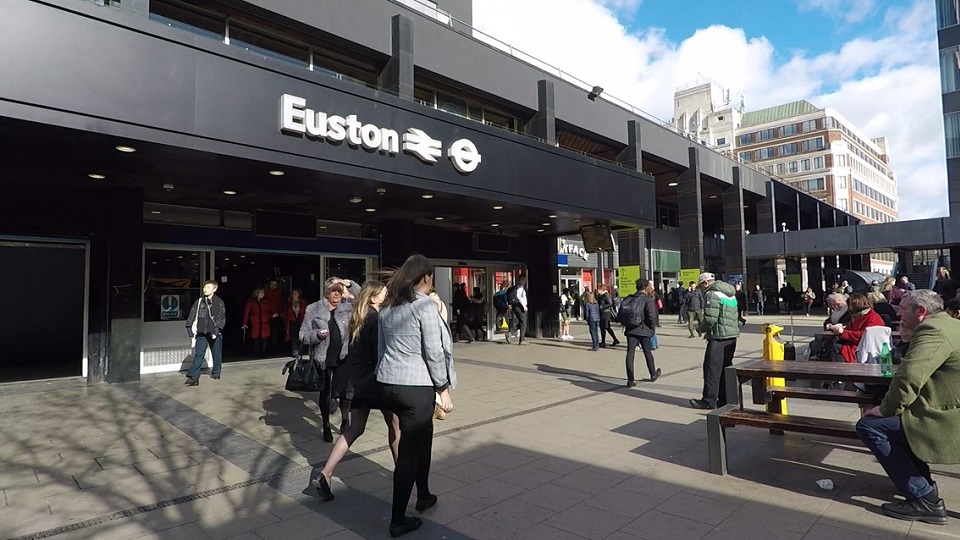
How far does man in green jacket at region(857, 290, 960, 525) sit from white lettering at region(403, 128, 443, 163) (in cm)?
694

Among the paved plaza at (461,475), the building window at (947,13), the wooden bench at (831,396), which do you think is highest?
the building window at (947,13)

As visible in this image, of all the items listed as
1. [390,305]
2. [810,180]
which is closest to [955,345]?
[390,305]

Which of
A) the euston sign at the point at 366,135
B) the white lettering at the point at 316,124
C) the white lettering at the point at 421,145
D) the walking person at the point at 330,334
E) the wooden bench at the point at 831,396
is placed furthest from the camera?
the white lettering at the point at 421,145

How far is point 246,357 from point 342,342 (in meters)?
8.03

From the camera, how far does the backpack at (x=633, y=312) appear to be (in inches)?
328

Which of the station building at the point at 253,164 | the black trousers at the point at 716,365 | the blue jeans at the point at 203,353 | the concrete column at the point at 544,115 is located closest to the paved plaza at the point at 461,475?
the black trousers at the point at 716,365

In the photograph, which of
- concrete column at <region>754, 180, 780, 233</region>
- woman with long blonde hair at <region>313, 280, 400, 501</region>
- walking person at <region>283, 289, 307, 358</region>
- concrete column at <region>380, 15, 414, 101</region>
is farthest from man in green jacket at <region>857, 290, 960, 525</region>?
concrete column at <region>754, 180, 780, 233</region>

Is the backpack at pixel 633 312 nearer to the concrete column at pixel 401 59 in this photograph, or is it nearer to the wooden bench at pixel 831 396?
the wooden bench at pixel 831 396

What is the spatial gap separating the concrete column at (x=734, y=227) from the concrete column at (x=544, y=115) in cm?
1642

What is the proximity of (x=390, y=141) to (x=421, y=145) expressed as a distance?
23.8 inches

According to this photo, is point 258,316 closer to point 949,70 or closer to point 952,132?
point 952,132

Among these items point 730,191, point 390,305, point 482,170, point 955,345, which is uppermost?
point 730,191

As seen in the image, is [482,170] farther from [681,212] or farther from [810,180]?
[810,180]

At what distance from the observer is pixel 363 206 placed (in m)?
10.7
